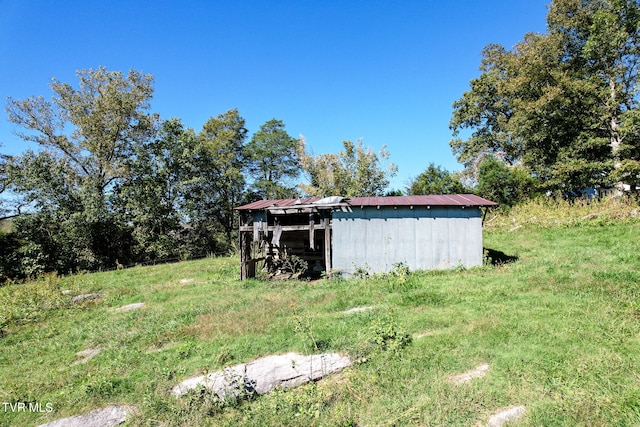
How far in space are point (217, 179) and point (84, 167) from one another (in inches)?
341

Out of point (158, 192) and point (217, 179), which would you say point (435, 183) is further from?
point (158, 192)

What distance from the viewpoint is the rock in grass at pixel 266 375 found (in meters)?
4.38

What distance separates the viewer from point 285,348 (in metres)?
5.40

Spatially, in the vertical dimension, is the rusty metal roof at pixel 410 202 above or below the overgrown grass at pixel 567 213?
above

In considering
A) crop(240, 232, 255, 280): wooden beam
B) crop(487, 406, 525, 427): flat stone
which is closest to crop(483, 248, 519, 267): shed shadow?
crop(487, 406, 525, 427): flat stone

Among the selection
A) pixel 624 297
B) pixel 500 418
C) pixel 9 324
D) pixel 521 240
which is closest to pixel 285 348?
pixel 500 418

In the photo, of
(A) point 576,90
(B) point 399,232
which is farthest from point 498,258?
(A) point 576,90

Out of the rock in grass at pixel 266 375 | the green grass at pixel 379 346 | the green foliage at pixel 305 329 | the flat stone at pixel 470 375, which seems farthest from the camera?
the green foliage at pixel 305 329

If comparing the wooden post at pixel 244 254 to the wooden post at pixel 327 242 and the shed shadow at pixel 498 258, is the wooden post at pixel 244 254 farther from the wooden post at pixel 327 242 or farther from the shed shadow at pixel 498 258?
the shed shadow at pixel 498 258

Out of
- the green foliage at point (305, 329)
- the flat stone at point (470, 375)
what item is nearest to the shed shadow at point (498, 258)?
the flat stone at point (470, 375)

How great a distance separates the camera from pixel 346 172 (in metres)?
29.3

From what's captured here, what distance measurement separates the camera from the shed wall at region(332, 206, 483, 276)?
10625 millimetres

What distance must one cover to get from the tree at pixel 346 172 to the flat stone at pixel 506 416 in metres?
24.8

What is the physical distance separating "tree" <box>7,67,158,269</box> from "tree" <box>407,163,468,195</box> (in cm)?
1972
